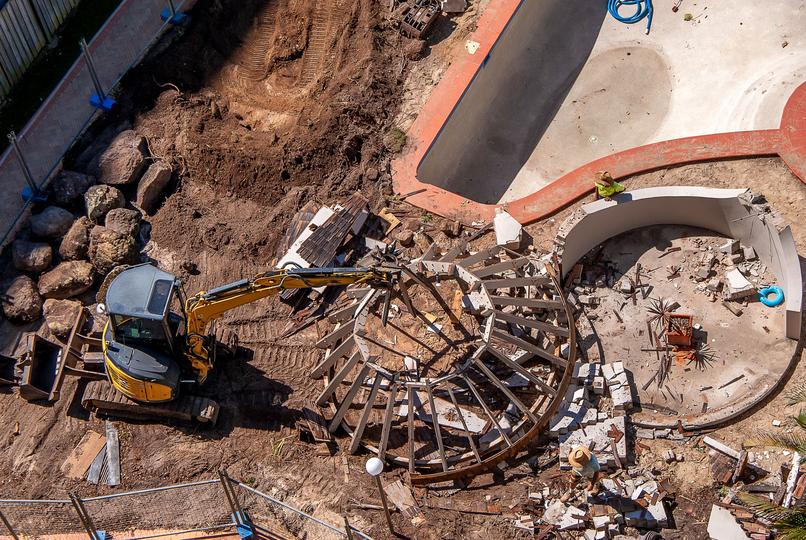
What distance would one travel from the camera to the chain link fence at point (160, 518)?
1658 cm

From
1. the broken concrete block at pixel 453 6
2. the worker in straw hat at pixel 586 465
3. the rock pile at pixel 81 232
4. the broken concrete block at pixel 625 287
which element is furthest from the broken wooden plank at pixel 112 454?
the broken concrete block at pixel 453 6

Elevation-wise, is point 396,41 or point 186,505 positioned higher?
point 396,41

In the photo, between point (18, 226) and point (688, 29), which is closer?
point (18, 226)

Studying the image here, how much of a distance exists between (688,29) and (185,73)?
1271 cm

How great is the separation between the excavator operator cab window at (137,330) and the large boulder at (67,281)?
307 cm

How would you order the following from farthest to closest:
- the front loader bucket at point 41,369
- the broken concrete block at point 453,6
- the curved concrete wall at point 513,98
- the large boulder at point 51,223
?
the broken concrete block at point 453,6, the curved concrete wall at point 513,98, the large boulder at point 51,223, the front loader bucket at point 41,369

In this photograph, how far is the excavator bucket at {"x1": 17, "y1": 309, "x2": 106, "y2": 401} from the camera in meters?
18.3

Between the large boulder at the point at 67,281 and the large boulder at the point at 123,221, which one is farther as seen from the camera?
the large boulder at the point at 123,221

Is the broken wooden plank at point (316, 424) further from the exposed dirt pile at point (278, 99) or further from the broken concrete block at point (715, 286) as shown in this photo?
the broken concrete block at point (715, 286)

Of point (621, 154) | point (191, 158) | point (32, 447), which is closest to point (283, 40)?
point (191, 158)

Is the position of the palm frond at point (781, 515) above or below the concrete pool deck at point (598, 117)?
below

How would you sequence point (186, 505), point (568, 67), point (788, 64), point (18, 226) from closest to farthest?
point (186, 505) < point (18, 226) < point (788, 64) < point (568, 67)

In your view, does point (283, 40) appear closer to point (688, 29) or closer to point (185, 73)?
point (185, 73)

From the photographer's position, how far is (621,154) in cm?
2105
